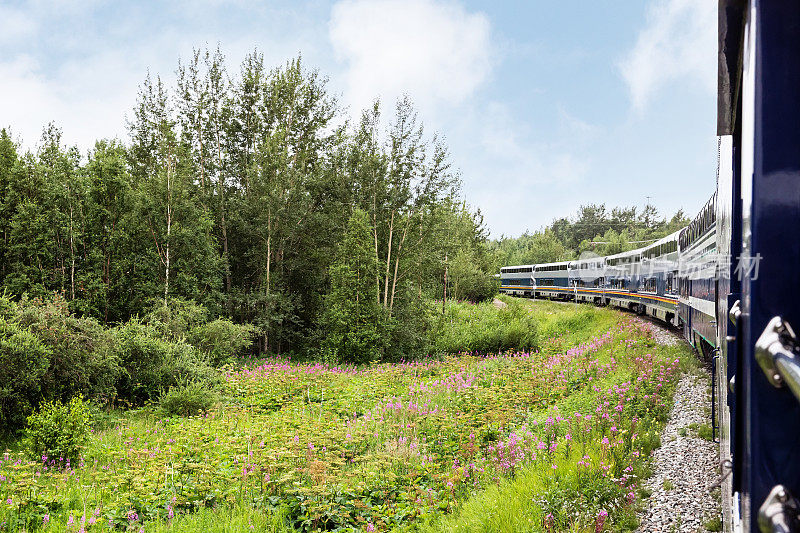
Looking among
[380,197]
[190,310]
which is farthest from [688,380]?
[190,310]

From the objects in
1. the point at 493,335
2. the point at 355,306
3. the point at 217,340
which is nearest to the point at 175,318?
the point at 217,340

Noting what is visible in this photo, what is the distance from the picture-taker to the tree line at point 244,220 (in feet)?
56.6

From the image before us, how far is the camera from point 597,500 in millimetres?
5613

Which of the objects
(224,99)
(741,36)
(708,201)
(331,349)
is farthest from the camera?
(224,99)

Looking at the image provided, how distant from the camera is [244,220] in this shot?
2102cm

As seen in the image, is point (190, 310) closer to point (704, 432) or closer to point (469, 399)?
point (469, 399)

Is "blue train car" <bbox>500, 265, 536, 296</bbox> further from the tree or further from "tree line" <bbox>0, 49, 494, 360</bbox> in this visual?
the tree

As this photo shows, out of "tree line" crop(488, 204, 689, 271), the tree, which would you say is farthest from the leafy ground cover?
"tree line" crop(488, 204, 689, 271)

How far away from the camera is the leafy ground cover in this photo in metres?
5.66

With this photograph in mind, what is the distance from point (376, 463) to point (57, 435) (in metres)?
5.58

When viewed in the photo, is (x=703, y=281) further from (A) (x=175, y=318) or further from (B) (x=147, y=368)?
(A) (x=175, y=318)

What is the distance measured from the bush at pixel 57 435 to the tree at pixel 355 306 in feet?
35.1

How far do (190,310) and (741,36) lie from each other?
17389 mm

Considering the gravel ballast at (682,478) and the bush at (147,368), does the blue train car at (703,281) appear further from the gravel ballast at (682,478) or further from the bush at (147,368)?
the bush at (147,368)
